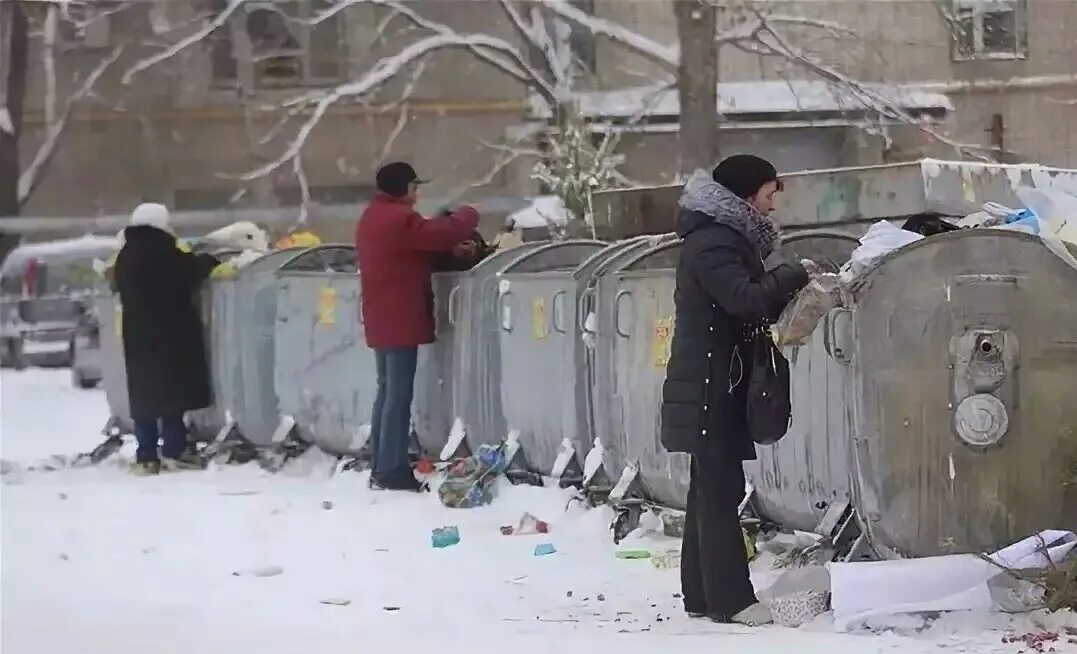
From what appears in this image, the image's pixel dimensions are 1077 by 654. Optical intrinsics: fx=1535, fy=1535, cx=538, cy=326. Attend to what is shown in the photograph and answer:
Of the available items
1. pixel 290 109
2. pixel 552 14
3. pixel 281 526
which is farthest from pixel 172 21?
pixel 281 526

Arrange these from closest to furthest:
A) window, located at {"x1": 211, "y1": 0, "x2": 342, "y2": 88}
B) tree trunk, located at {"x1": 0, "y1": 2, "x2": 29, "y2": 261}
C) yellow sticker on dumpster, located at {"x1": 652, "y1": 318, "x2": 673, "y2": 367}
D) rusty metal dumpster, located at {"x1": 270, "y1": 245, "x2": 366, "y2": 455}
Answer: yellow sticker on dumpster, located at {"x1": 652, "y1": 318, "x2": 673, "y2": 367}
rusty metal dumpster, located at {"x1": 270, "y1": 245, "x2": 366, "y2": 455}
tree trunk, located at {"x1": 0, "y1": 2, "x2": 29, "y2": 261}
window, located at {"x1": 211, "y1": 0, "x2": 342, "y2": 88}

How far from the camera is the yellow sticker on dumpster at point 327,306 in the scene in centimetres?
935

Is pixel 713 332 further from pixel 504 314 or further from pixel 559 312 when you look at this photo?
pixel 504 314

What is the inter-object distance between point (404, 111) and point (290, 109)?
97.0 inches

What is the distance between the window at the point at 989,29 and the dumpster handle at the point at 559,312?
1302 centimetres

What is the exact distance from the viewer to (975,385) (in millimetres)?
5133

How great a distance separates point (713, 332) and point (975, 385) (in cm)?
92

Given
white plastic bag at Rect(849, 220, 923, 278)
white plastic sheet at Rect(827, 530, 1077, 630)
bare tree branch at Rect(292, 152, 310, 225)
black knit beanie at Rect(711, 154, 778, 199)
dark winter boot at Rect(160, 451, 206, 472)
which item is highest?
bare tree branch at Rect(292, 152, 310, 225)

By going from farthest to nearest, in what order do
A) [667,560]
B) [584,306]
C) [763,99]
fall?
[763,99], [584,306], [667,560]

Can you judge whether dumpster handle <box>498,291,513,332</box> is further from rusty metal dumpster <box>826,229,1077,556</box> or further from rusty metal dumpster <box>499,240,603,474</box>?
rusty metal dumpster <box>826,229,1077,556</box>

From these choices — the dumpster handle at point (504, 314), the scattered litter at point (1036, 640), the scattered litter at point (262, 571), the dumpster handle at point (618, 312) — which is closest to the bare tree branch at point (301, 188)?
the dumpster handle at point (504, 314)

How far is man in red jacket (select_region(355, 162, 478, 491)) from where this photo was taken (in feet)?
27.1

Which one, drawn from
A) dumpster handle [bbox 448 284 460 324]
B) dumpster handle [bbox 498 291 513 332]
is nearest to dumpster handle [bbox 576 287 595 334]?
dumpster handle [bbox 498 291 513 332]

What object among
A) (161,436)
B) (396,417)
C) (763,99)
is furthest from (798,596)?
(763,99)
